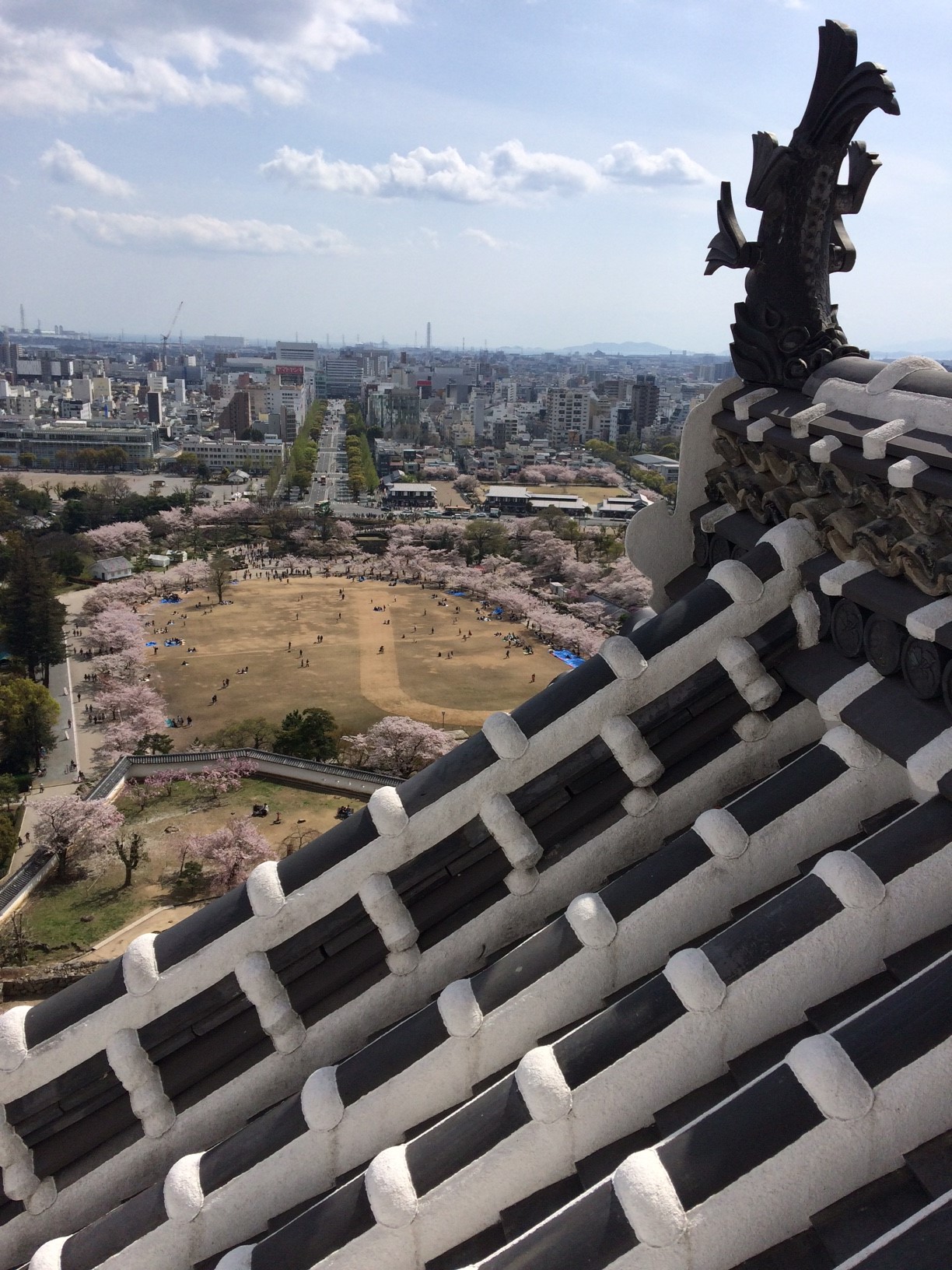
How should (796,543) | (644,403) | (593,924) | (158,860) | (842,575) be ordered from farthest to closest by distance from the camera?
(644,403)
(158,860)
(796,543)
(842,575)
(593,924)

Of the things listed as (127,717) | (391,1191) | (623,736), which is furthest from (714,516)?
(127,717)

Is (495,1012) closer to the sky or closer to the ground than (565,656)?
closer to the sky

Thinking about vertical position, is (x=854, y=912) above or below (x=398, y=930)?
above

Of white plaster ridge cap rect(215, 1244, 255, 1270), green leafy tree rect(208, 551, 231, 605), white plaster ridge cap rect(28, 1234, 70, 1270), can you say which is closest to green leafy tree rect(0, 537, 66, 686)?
green leafy tree rect(208, 551, 231, 605)

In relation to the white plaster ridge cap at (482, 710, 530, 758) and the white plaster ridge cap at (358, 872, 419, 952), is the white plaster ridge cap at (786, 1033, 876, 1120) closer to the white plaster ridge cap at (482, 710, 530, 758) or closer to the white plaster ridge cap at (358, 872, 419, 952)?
the white plaster ridge cap at (482, 710, 530, 758)

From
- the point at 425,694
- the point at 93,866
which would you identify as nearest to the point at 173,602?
the point at 425,694

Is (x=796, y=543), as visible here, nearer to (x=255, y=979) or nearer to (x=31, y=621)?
(x=255, y=979)

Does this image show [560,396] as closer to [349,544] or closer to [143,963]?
[349,544]
